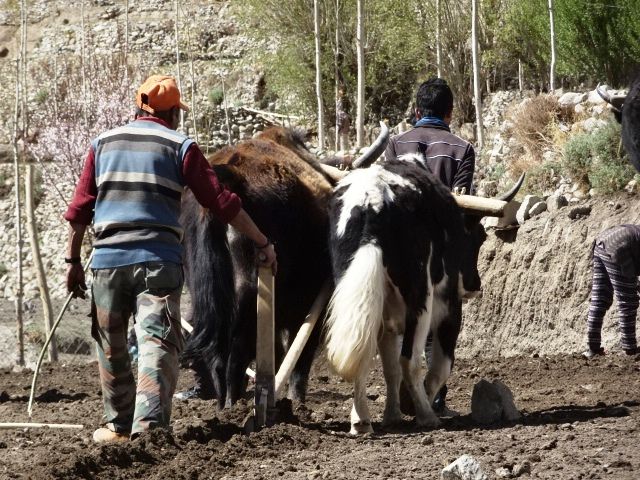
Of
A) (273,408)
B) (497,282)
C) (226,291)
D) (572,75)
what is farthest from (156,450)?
(572,75)

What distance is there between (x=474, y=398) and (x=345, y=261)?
1203 mm

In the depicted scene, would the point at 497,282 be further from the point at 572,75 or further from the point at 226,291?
the point at 572,75

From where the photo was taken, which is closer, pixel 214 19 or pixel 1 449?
pixel 1 449

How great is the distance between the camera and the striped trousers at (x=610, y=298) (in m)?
9.02

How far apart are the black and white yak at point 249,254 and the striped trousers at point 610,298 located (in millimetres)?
2684

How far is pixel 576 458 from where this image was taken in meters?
4.93

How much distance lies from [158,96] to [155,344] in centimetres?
128

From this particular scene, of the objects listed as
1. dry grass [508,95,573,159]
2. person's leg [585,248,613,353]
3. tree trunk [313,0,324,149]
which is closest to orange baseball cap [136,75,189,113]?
person's leg [585,248,613,353]

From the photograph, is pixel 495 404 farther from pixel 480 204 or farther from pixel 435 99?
pixel 435 99

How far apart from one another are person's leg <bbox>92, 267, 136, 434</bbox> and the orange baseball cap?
869 mm

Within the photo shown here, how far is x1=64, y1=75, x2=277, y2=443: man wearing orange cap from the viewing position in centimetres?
563

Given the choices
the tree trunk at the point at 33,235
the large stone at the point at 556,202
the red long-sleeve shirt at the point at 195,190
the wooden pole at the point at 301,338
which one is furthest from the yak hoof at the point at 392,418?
the large stone at the point at 556,202

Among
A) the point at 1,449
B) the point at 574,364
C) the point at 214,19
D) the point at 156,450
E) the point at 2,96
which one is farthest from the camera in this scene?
the point at 214,19

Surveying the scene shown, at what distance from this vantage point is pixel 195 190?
571 centimetres
